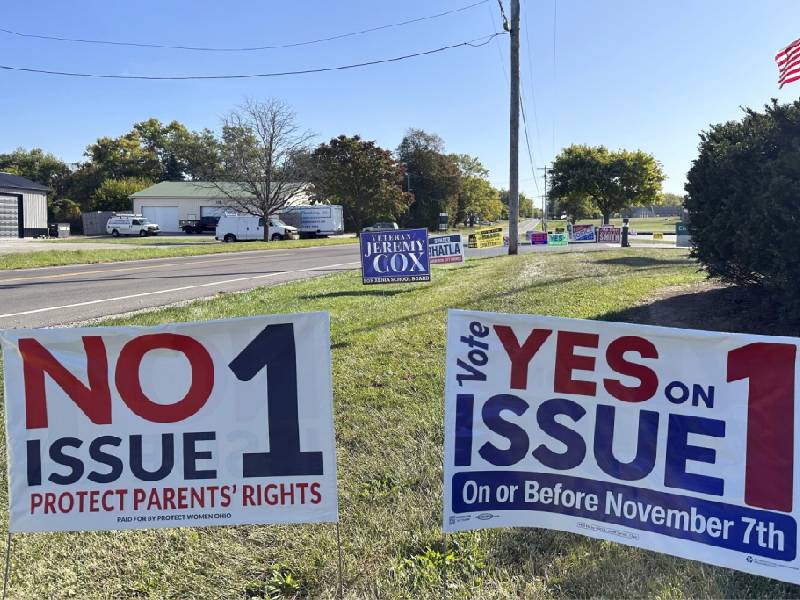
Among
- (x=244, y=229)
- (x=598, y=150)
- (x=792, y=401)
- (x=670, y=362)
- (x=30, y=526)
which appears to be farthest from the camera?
(x=598, y=150)

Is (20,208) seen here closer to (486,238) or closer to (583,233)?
(486,238)

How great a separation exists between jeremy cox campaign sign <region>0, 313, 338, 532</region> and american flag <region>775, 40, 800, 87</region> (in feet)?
33.6

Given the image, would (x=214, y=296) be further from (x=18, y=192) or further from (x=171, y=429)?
(x=18, y=192)

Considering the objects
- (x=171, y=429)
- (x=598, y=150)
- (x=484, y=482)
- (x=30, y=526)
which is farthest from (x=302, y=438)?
(x=598, y=150)

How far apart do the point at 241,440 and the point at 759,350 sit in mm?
2257

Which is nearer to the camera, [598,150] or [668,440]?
[668,440]

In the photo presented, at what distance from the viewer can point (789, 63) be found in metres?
10.0

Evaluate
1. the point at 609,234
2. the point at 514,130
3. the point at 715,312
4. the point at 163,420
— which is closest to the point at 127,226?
the point at 609,234

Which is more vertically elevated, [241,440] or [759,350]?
[759,350]

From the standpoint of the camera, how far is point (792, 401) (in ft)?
8.27

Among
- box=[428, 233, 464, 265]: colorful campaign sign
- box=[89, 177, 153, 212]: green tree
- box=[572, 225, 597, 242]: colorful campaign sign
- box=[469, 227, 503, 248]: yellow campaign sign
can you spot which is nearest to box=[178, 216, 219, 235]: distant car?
box=[89, 177, 153, 212]: green tree

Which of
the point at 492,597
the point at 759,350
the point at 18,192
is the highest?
the point at 18,192

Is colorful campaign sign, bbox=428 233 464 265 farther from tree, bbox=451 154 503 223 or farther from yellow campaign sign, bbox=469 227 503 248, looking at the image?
tree, bbox=451 154 503 223

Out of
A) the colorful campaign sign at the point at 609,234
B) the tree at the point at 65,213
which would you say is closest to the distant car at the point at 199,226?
the tree at the point at 65,213
